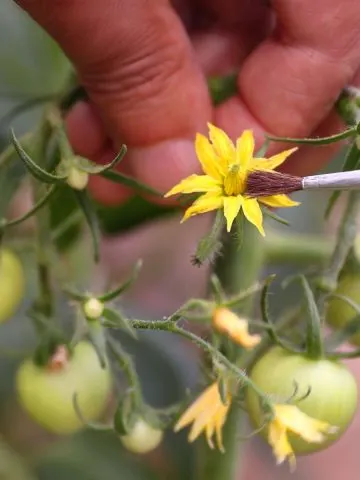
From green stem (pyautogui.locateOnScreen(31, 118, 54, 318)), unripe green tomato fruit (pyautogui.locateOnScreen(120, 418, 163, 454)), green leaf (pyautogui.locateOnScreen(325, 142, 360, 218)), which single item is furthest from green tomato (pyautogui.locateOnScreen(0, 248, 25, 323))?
green leaf (pyautogui.locateOnScreen(325, 142, 360, 218))

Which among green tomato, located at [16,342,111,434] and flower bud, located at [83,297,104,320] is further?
green tomato, located at [16,342,111,434]

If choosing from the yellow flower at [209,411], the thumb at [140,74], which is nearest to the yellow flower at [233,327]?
the yellow flower at [209,411]

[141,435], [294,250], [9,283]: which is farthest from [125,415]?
[294,250]

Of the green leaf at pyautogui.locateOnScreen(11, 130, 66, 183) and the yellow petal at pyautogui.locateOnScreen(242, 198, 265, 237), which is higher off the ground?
the green leaf at pyautogui.locateOnScreen(11, 130, 66, 183)

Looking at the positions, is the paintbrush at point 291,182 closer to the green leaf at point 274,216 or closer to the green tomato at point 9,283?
the green leaf at point 274,216

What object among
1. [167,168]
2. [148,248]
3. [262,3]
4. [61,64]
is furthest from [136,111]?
[148,248]

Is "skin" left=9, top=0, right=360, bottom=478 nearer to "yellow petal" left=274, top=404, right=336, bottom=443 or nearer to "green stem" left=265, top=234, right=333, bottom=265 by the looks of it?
"green stem" left=265, top=234, right=333, bottom=265

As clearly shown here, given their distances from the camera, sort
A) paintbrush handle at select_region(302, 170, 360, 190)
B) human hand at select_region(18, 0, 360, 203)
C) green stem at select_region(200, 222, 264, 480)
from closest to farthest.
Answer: paintbrush handle at select_region(302, 170, 360, 190) → human hand at select_region(18, 0, 360, 203) → green stem at select_region(200, 222, 264, 480)

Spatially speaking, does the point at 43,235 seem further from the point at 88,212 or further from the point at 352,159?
the point at 352,159
